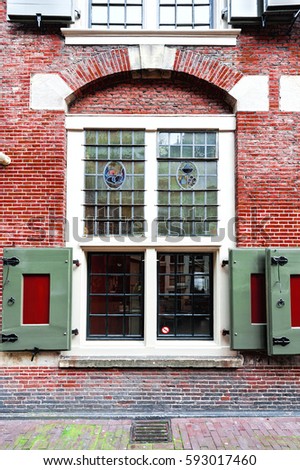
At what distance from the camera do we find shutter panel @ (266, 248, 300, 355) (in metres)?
5.76

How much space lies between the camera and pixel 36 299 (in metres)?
5.88

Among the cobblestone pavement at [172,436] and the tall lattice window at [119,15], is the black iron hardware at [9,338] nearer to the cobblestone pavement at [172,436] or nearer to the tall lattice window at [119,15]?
the cobblestone pavement at [172,436]

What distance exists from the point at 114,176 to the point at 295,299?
146 inches

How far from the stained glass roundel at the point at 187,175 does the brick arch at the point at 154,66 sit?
4.83ft

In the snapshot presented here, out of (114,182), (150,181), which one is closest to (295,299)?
(150,181)

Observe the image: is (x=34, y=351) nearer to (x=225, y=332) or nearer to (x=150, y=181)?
(x=225, y=332)

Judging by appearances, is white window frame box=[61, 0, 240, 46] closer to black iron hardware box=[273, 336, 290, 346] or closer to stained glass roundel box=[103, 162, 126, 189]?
stained glass roundel box=[103, 162, 126, 189]

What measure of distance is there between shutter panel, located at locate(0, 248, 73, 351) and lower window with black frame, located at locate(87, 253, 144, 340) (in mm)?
569

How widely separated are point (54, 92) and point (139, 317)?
422 centimetres

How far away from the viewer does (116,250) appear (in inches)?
252

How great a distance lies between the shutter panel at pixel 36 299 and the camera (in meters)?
5.82

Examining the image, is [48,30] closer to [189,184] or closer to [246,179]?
[189,184]

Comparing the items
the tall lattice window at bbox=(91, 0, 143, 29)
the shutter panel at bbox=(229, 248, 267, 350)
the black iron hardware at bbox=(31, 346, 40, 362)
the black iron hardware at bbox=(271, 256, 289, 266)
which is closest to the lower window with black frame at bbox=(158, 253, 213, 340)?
the shutter panel at bbox=(229, 248, 267, 350)

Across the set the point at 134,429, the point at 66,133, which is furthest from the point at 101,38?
the point at 134,429
